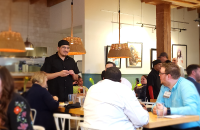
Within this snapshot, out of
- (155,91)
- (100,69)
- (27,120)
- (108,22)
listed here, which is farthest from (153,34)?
(27,120)

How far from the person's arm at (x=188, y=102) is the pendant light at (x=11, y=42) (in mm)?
1977

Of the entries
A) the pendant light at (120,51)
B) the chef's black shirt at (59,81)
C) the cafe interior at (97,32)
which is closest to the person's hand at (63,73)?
the chef's black shirt at (59,81)

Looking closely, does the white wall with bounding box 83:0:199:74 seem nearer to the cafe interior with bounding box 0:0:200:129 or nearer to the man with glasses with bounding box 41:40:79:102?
the cafe interior with bounding box 0:0:200:129

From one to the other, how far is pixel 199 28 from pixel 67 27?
6904mm

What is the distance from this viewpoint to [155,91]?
5133 millimetres

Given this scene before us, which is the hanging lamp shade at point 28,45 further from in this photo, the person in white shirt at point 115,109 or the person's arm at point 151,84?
the person's arm at point 151,84

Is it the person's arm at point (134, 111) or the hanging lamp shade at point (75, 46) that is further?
the hanging lamp shade at point (75, 46)

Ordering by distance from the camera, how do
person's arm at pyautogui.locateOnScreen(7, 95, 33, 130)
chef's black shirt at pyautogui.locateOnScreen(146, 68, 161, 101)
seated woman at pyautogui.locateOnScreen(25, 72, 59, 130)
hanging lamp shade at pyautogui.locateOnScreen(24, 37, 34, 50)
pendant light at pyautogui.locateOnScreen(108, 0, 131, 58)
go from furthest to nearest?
pendant light at pyautogui.locateOnScreen(108, 0, 131, 58) → chef's black shirt at pyautogui.locateOnScreen(146, 68, 161, 101) → hanging lamp shade at pyautogui.locateOnScreen(24, 37, 34, 50) → seated woman at pyautogui.locateOnScreen(25, 72, 59, 130) → person's arm at pyautogui.locateOnScreen(7, 95, 33, 130)

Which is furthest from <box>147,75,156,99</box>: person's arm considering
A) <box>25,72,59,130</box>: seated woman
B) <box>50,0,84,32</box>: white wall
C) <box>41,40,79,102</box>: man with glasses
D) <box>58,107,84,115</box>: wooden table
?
<box>25,72,59,130</box>: seated woman

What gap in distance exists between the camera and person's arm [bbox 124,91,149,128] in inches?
90.4

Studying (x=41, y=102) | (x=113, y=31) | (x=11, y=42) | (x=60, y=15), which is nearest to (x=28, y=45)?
(x=11, y=42)

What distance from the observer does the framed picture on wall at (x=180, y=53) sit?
27.9 feet

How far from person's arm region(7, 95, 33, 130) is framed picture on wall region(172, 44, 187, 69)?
7.44m

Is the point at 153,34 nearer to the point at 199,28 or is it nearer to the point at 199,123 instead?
the point at 199,28
